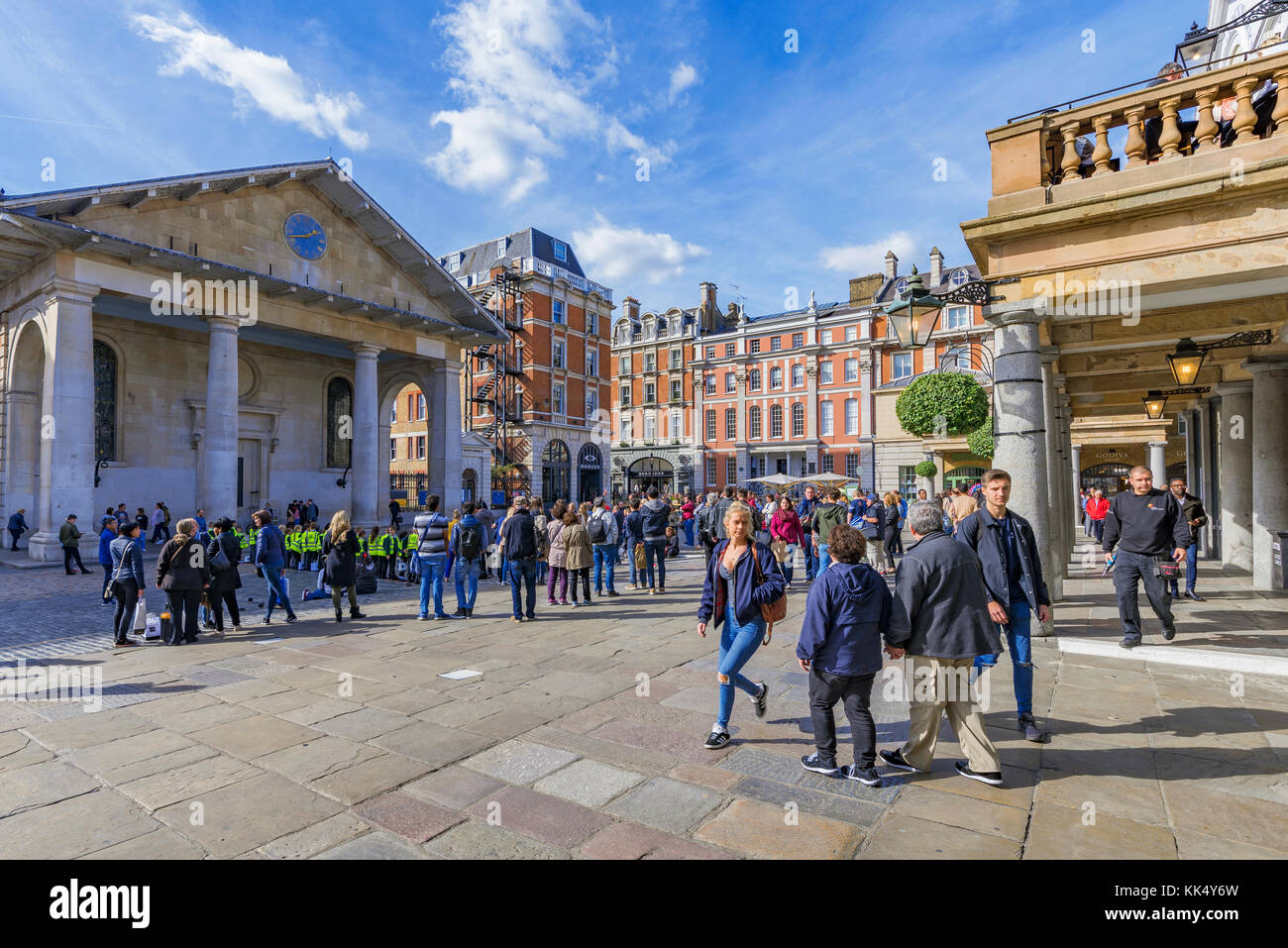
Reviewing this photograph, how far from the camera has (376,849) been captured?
3.29m

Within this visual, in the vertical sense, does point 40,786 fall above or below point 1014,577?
below

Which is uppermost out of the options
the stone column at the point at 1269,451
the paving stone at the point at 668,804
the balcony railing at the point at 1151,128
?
the balcony railing at the point at 1151,128

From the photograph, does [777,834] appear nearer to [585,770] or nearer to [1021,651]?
[585,770]

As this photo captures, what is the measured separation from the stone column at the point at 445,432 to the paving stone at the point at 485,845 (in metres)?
20.9

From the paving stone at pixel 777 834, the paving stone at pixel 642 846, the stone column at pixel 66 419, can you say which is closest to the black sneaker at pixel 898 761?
the paving stone at pixel 777 834

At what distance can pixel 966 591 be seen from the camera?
3.96 m

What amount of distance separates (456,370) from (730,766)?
23383 mm

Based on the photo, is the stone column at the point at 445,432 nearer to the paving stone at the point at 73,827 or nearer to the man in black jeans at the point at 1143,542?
the paving stone at the point at 73,827

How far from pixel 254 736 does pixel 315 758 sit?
81cm

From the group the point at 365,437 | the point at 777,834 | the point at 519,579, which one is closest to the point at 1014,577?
the point at 777,834

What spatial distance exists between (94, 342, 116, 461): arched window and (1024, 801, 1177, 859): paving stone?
80.0 feet

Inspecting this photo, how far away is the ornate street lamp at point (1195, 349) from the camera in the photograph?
9.05 m
